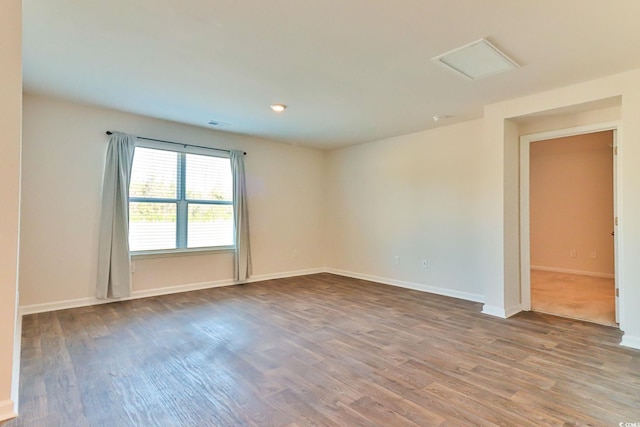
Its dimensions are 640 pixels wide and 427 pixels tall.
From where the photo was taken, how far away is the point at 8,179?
1.76m

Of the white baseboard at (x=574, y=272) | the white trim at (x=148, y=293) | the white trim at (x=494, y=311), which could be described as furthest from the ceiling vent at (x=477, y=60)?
the white baseboard at (x=574, y=272)

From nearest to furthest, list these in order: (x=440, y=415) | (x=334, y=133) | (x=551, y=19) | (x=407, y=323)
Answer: (x=440, y=415), (x=551, y=19), (x=407, y=323), (x=334, y=133)

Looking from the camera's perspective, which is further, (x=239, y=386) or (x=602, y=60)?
(x=602, y=60)

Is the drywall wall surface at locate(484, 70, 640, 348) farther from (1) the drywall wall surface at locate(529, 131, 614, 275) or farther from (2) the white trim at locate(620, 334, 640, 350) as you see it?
(1) the drywall wall surface at locate(529, 131, 614, 275)

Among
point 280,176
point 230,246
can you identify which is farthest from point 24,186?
point 280,176

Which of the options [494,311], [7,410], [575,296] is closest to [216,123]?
[7,410]

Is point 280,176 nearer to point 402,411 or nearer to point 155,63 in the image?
point 155,63

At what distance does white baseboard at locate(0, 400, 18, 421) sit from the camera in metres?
1.77

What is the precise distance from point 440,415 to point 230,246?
13.4 ft

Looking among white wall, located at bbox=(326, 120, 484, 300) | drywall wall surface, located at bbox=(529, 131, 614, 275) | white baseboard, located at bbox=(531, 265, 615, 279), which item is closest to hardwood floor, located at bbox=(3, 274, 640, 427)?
white wall, located at bbox=(326, 120, 484, 300)

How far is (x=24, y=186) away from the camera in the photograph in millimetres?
3680

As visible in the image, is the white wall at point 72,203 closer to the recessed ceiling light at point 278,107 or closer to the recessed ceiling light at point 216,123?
the recessed ceiling light at point 216,123

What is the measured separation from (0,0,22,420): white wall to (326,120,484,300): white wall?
4.12 metres

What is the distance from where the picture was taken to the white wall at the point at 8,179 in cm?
174
